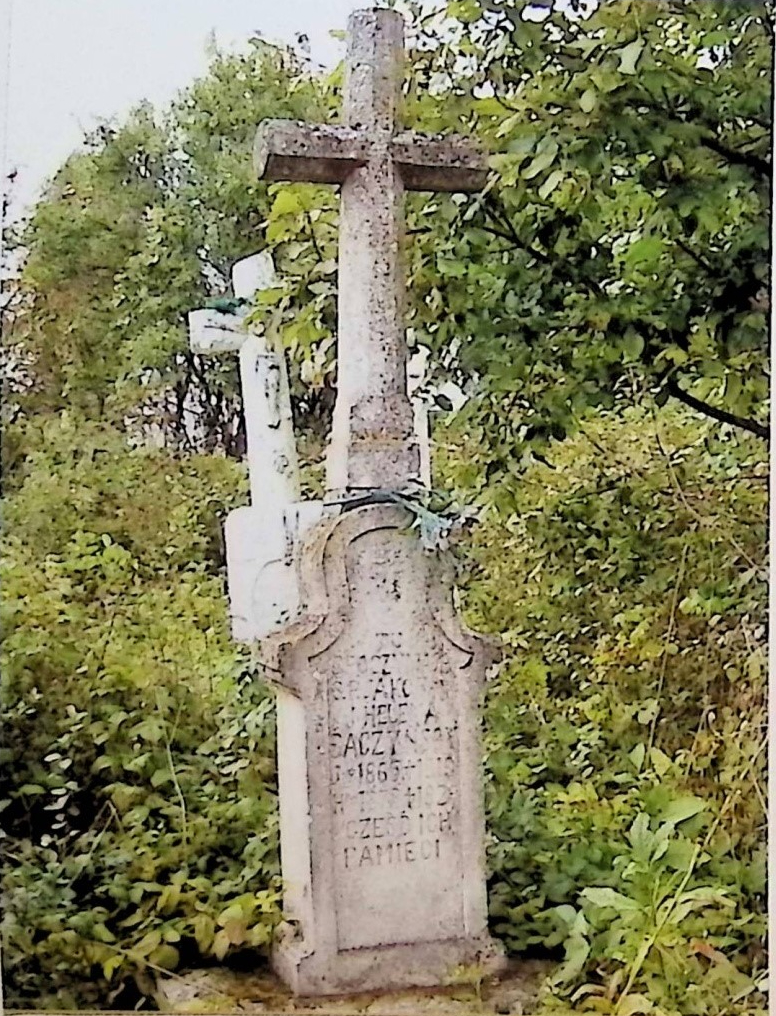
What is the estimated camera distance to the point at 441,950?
1.38 m

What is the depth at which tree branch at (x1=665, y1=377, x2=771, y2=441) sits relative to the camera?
1400 mm

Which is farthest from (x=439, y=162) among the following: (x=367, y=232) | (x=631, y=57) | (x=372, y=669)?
(x=372, y=669)

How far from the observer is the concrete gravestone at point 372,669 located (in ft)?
4.42

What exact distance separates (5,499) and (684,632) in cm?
75

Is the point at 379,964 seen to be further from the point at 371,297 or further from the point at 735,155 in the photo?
the point at 735,155

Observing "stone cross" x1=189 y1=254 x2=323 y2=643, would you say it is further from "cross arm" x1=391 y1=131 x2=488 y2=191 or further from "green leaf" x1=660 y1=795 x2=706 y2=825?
"green leaf" x1=660 y1=795 x2=706 y2=825

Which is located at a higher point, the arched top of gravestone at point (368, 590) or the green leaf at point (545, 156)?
the green leaf at point (545, 156)

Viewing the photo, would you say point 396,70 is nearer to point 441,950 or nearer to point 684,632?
point 684,632

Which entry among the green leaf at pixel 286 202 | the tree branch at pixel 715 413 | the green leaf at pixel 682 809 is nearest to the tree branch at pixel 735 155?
the tree branch at pixel 715 413

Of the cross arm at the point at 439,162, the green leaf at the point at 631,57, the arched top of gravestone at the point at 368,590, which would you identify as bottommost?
the arched top of gravestone at the point at 368,590

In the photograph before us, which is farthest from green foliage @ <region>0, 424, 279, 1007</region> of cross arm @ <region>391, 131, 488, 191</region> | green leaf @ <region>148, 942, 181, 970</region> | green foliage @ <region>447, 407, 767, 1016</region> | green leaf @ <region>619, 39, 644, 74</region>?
green leaf @ <region>619, 39, 644, 74</region>

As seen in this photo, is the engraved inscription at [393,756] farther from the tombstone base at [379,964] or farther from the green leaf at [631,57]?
the green leaf at [631,57]

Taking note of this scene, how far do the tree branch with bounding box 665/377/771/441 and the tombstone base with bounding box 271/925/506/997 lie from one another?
2.04 feet

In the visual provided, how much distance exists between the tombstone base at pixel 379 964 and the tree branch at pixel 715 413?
623mm
